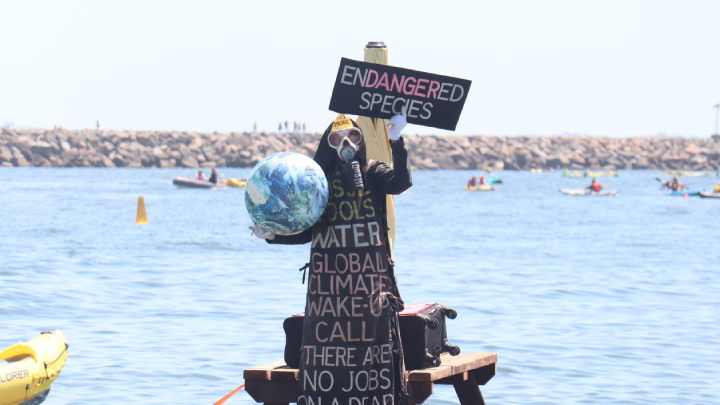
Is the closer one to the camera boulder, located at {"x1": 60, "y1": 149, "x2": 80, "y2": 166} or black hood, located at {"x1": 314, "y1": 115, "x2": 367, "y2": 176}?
black hood, located at {"x1": 314, "y1": 115, "x2": 367, "y2": 176}

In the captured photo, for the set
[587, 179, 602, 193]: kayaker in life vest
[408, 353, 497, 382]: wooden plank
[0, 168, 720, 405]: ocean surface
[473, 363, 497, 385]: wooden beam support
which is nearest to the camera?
[408, 353, 497, 382]: wooden plank

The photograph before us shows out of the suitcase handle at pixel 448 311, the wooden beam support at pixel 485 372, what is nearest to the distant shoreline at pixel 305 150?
the wooden beam support at pixel 485 372

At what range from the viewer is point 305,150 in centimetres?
9912

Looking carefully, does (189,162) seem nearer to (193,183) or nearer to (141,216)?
(193,183)

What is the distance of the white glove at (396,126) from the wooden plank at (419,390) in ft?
4.79

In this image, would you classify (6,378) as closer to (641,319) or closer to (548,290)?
(641,319)

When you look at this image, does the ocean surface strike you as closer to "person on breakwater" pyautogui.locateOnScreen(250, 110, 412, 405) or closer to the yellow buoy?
the yellow buoy

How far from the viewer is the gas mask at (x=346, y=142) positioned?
16.5 ft

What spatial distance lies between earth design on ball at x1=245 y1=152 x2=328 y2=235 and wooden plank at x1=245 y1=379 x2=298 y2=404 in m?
1.13

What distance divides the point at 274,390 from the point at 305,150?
94.1 m

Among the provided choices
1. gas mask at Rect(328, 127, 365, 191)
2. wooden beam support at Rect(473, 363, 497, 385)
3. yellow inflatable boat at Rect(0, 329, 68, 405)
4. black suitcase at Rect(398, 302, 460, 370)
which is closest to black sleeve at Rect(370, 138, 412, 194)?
gas mask at Rect(328, 127, 365, 191)

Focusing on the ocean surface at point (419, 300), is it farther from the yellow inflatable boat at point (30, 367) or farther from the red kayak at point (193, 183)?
the red kayak at point (193, 183)

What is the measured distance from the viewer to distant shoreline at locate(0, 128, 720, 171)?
89.5 meters

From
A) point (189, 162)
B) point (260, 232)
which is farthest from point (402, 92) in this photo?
point (189, 162)
